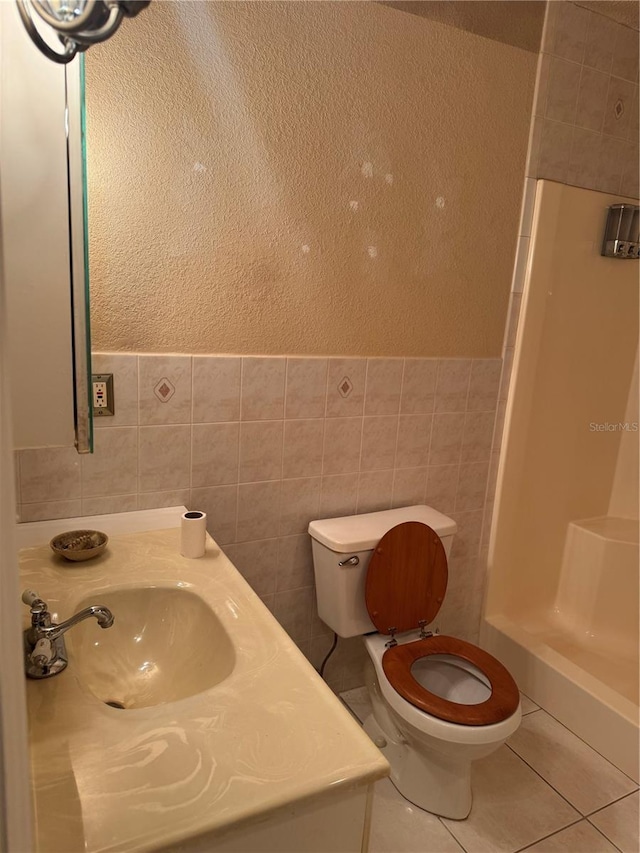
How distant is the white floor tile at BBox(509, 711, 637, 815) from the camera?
1716 mm

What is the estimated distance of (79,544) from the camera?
4.50 ft

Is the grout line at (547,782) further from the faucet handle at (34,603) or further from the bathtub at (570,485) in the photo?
the faucet handle at (34,603)

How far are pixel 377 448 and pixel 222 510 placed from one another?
1.87ft

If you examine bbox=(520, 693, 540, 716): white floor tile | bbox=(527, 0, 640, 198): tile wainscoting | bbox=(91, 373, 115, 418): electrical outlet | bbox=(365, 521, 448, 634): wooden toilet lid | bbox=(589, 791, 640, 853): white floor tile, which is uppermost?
bbox=(527, 0, 640, 198): tile wainscoting

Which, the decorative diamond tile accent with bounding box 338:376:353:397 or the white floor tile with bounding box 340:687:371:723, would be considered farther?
the white floor tile with bounding box 340:687:371:723

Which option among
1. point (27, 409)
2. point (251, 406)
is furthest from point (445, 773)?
point (27, 409)

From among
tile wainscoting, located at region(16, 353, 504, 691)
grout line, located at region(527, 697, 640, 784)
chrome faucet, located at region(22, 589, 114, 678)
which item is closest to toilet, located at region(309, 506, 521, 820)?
tile wainscoting, located at region(16, 353, 504, 691)

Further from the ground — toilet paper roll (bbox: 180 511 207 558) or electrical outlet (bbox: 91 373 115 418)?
electrical outlet (bbox: 91 373 115 418)

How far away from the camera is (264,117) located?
1539 mm

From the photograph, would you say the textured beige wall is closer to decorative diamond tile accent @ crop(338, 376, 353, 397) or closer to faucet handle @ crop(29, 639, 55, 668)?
decorative diamond tile accent @ crop(338, 376, 353, 397)

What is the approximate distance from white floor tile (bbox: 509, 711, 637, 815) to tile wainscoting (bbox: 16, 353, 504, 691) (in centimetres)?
42

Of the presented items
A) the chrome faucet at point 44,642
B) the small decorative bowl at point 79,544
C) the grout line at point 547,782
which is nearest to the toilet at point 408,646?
the grout line at point 547,782

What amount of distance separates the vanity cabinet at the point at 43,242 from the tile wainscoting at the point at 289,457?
0.71 metres

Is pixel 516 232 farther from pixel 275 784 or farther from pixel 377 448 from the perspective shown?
pixel 275 784
